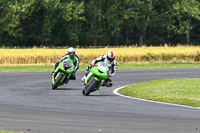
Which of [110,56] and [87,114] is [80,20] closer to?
[110,56]

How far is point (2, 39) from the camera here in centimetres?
6159

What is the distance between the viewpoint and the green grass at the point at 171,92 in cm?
1625

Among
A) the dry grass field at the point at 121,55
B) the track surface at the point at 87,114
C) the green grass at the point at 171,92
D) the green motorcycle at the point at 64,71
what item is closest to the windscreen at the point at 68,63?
the green motorcycle at the point at 64,71

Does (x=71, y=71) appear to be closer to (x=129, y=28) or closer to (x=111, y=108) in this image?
(x=111, y=108)

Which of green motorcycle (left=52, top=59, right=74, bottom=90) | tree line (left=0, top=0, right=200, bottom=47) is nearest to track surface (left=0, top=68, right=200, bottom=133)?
green motorcycle (left=52, top=59, right=74, bottom=90)

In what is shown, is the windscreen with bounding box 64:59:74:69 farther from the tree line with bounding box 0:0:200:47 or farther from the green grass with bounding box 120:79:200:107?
the tree line with bounding box 0:0:200:47

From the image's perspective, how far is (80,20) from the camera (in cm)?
6462

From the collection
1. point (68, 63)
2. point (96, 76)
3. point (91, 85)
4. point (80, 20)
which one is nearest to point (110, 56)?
point (96, 76)

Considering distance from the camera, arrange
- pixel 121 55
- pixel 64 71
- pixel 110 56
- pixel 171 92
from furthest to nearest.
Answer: pixel 121 55 < pixel 64 71 < pixel 171 92 < pixel 110 56

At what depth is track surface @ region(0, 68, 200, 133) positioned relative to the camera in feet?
33.9

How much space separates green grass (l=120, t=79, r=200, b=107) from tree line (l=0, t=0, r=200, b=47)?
3510cm

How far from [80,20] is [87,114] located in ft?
173

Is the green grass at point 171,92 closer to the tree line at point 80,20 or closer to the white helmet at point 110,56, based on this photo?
the white helmet at point 110,56

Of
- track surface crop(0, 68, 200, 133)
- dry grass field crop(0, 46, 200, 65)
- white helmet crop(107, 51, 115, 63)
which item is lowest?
dry grass field crop(0, 46, 200, 65)
